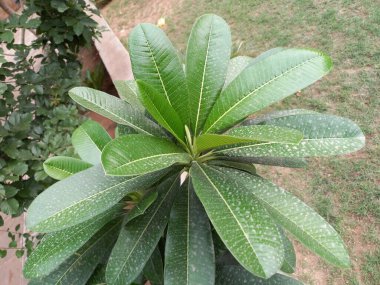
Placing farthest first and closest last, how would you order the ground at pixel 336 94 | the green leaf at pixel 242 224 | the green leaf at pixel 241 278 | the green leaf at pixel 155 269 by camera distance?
the ground at pixel 336 94, the green leaf at pixel 155 269, the green leaf at pixel 241 278, the green leaf at pixel 242 224

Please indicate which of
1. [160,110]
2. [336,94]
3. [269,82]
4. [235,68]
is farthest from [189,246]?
[336,94]

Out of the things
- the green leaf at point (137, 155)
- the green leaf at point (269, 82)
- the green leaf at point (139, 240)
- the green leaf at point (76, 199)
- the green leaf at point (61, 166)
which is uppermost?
the green leaf at point (269, 82)

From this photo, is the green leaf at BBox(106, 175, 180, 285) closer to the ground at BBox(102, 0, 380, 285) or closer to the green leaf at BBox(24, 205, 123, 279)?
the green leaf at BBox(24, 205, 123, 279)

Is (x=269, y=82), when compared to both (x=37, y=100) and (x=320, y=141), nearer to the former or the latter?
(x=320, y=141)

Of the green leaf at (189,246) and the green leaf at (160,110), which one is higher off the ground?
the green leaf at (160,110)

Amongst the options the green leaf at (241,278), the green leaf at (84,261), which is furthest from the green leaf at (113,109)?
the green leaf at (241,278)

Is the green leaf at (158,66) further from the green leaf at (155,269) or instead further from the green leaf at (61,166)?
the green leaf at (155,269)

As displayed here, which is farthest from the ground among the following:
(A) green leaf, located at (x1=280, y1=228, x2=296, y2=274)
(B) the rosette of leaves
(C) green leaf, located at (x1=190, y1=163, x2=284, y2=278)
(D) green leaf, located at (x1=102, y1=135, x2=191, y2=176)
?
(D) green leaf, located at (x1=102, y1=135, x2=191, y2=176)
